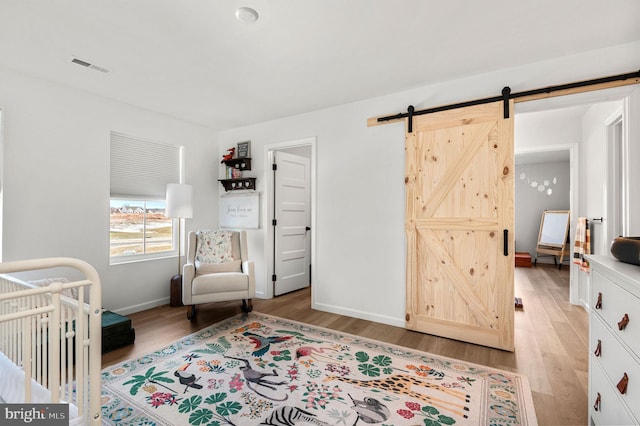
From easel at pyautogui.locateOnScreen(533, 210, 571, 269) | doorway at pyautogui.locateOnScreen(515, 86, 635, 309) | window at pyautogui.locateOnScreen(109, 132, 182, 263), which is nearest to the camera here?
doorway at pyautogui.locateOnScreen(515, 86, 635, 309)

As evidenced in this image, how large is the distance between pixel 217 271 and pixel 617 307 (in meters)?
A: 3.45

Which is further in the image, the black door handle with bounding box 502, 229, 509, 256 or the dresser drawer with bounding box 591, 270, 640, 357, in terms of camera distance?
the black door handle with bounding box 502, 229, 509, 256

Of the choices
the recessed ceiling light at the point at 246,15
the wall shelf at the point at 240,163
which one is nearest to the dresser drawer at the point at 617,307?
the recessed ceiling light at the point at 246,15

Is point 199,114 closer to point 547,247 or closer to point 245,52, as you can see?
point 245,52

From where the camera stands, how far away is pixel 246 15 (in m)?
1.94

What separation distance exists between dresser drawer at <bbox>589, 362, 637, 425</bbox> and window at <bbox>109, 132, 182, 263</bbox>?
4.30 m

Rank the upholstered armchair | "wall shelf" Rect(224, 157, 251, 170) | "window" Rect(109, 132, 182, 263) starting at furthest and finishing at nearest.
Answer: "wall shelf" Rect(224, 157, 251, 170) < "window" Rect(109, 132, 182, 263) < the upholstered armchair

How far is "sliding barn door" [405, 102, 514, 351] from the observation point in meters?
2.64

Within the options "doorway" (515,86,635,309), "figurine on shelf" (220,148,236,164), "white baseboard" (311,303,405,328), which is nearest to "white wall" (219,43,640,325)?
"white baseboard" (311,303,405,328)

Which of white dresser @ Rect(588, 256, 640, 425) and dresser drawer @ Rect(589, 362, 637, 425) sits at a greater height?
white dresser @ Rect(588, 256, 640, 425)

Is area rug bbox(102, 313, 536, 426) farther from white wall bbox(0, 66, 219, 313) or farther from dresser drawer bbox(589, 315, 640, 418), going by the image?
→ white wall bbox(0, 66, 219, 313)

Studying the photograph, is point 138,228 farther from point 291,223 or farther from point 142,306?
point 291,223

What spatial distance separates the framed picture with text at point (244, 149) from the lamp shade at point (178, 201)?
3.06 ft

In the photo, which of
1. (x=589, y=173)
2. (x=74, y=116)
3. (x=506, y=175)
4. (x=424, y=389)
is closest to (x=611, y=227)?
(x=589, y=173)
